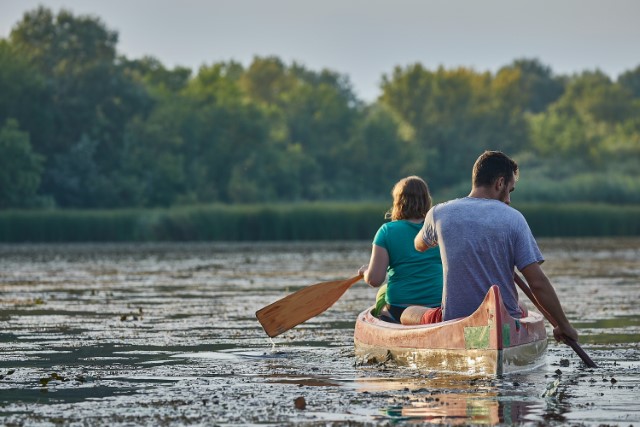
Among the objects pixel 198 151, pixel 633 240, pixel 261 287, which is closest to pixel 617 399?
pixel 261 287

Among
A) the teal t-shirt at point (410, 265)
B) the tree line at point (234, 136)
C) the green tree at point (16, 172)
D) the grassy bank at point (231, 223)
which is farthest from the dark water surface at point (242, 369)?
the tree line at point (234, 136)

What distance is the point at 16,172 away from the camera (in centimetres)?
5944

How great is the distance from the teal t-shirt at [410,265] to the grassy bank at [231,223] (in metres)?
36.2

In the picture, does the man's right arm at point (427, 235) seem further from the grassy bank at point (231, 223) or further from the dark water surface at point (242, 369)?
the grassy bank at point (231, 223)

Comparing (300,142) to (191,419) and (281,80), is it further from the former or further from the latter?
(191,419)

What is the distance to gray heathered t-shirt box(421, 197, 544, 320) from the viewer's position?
1044 centimetres

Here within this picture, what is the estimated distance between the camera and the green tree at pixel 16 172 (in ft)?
194

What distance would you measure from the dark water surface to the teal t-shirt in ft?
2.46

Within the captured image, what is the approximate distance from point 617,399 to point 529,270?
143 centimetres

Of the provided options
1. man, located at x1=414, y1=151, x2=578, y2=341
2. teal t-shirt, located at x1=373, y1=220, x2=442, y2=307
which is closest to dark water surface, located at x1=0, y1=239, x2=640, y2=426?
man, located at x1=414, y1=151, x2=578, y2=341

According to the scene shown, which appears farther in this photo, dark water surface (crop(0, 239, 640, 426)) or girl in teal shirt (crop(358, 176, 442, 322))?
girl in teal shirt (crop(358, 176, 442, 322))

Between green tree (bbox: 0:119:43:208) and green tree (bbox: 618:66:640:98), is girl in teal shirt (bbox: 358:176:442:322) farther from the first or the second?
green tree (bbox: 618:66:640:98)

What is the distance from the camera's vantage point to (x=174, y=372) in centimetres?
1101

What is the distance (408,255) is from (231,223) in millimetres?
37321
